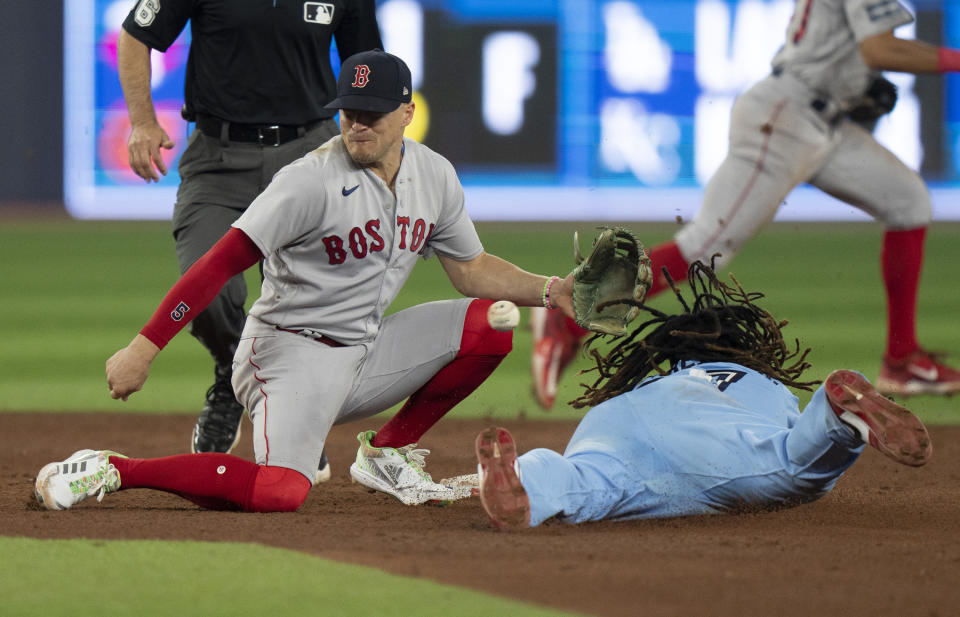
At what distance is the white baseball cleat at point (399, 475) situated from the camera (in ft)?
13.2

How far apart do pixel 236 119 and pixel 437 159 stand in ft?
3.38

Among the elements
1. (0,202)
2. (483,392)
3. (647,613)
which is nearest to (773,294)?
(483,392)

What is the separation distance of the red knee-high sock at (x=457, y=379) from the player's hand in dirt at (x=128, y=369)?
98 centimetres

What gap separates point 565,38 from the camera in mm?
16141

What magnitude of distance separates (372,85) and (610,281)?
3.02 ft

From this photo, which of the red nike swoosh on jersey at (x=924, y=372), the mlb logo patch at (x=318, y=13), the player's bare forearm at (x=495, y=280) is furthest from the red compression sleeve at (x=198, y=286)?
the red nike swoosh on jersey at (x=924, y=372)

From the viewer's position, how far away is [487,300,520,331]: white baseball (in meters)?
3.92

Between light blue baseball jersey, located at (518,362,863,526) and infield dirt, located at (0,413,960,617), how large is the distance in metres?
0.07

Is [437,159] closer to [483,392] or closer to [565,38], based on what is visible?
[483,392]

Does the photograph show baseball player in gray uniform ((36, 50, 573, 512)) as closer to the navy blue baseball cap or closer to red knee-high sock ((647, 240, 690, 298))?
the navy blue baseball cap

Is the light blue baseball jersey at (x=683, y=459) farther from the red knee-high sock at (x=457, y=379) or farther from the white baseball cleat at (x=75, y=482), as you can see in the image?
the white baseball cleat at (x=75, y=482)

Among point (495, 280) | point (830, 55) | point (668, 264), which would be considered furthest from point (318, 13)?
point (830, 55)

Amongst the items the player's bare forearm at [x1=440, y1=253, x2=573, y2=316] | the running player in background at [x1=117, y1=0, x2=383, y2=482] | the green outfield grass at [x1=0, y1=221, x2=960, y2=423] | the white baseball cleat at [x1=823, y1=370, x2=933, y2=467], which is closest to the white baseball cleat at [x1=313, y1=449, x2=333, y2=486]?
the running player in background at [x1=117, y1=0, x2=383, y2=482]

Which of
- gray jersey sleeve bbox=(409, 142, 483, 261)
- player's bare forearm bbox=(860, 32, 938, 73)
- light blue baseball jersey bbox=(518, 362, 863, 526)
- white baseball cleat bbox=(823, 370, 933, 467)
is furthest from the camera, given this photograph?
player's bare forearm bbox=(860, 32, 938, 73)
